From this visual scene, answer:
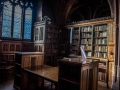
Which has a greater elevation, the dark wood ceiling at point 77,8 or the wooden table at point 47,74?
the dark wood ceiling at point 77,8

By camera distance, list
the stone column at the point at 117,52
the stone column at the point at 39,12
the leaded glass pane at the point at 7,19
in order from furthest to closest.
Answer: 1. the stone column at the point at 39,12
2. the leaded glass pane at the point at 7,19
3. the stone column at the point at 117,52

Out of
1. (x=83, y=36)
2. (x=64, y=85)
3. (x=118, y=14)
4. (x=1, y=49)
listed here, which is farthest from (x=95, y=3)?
(x=64, y=85)

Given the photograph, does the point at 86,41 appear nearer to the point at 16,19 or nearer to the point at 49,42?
the point at 49,42

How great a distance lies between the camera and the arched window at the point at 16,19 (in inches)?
235

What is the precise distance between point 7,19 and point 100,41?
15.6 feet

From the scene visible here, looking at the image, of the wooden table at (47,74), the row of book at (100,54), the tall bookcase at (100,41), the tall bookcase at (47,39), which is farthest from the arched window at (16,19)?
the row of book at (100,54)

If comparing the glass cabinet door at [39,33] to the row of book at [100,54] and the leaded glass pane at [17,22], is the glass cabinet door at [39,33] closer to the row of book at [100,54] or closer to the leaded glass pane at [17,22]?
the leaded glass pane at [17,22]

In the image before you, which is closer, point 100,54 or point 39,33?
point 100,54

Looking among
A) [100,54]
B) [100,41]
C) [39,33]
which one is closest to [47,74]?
[100,54]

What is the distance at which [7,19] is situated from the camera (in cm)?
603

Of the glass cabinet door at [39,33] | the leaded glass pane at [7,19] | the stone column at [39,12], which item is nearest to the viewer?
the leaded glass pane at [7,19]

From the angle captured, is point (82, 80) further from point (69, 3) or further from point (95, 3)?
point (95, 3)

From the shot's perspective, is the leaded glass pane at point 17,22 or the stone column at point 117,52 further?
the leaded glass pane at point 17,22

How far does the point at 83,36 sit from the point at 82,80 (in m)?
3.91
